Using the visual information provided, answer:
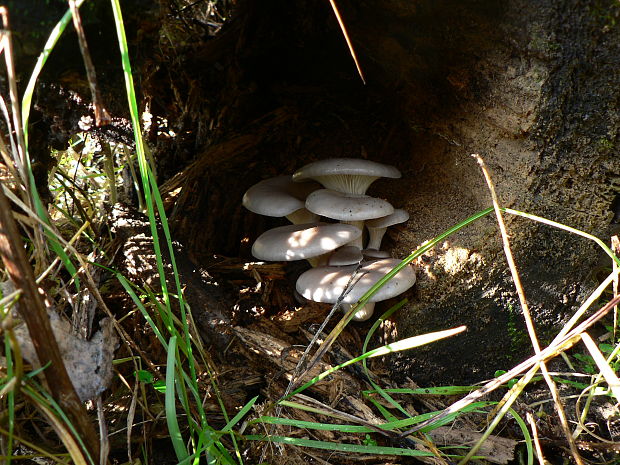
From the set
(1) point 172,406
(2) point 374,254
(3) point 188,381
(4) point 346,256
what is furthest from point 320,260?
(1) point 172,406

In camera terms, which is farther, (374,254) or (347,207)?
(374,254)

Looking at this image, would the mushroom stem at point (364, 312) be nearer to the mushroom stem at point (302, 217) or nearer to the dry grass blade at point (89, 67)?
the mushroom stem at point (302, 217)

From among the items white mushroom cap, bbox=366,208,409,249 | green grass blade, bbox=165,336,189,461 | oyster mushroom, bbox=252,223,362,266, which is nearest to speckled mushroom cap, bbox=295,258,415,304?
oyster mushroom, bbox=252,223,362,266

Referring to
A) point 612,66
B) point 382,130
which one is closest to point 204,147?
point 382,130

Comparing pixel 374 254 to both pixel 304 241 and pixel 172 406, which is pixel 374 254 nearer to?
pixel 304 241

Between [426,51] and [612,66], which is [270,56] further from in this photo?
[612,66]

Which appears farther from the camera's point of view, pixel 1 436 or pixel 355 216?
pixel 355 216

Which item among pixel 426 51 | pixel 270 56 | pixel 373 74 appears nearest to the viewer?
pixel 426 51

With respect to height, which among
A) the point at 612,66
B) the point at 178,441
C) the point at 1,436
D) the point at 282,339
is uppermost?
the point at 612,66
